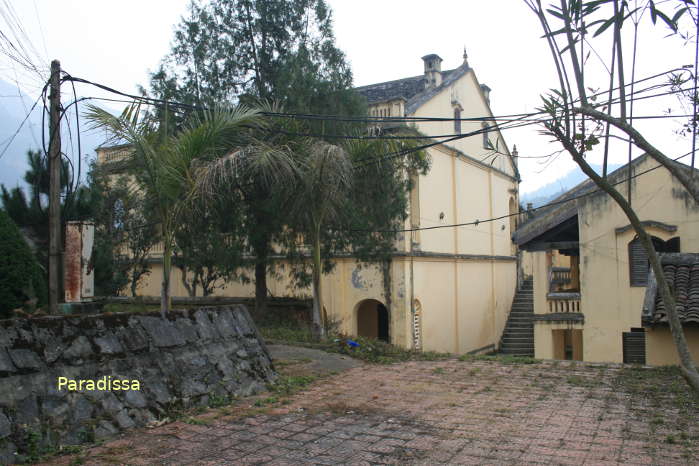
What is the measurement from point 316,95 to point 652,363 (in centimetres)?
852

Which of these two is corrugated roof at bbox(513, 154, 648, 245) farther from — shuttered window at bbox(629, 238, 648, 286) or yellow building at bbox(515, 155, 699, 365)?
shuttered window at bbox(629, 238, 648, 286)

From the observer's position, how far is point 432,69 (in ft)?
69.6

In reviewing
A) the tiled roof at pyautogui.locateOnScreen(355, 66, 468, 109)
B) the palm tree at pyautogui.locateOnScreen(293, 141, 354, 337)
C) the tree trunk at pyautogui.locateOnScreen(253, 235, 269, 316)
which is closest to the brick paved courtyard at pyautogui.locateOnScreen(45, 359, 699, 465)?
the palm tree at pyautogui.locateOnScreen(293, 141, 354, 337)

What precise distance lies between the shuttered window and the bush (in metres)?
12.8

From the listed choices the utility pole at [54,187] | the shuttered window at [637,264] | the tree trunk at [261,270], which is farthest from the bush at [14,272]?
the shuttered window at [637,264]

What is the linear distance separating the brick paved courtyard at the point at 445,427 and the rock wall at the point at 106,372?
29 cm

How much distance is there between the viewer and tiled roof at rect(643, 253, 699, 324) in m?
9.23

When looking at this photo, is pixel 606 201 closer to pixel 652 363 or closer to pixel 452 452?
pixel 652 363

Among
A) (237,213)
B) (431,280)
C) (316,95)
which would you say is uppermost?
(316,95)

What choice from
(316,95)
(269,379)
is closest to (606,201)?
(316,95)

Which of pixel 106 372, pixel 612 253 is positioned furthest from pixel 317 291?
pixel 612 253

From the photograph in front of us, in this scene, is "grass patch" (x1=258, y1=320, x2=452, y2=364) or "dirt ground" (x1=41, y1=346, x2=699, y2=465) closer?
"dirt ground" (x1=41, y1=346, x2=699, y2=465)

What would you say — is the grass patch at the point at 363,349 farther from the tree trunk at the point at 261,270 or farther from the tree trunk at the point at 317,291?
the tree trunk at the point at 261,270

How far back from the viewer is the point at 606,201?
14719mm
